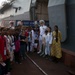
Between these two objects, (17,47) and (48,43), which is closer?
(17,47)

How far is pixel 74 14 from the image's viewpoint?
11.1m

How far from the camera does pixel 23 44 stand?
35.5 ft

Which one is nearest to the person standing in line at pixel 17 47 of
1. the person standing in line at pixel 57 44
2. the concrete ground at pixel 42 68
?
the concrete ground at pixel 42 68

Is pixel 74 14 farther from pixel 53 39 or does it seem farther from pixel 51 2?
pixel 51 2

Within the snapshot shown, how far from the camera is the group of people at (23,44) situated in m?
6.61

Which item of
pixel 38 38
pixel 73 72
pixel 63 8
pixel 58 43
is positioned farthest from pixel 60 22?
pixel 73 72

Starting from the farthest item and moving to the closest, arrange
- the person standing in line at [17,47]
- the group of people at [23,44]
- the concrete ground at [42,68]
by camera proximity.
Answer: the person standing in line at [17,47] < the concrete ground at [42,68] < the group of people at [23,44]

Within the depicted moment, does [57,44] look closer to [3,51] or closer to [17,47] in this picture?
[17,47]

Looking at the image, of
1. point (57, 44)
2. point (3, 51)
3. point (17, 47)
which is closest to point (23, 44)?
point (17, 47)

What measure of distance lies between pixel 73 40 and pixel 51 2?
10.5 feet

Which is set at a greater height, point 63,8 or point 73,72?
point 63,8

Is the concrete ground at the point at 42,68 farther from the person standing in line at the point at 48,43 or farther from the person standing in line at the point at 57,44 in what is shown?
the person standing in line at the point at 48,43

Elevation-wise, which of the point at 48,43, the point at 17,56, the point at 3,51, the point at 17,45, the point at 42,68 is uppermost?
the point at 3,51

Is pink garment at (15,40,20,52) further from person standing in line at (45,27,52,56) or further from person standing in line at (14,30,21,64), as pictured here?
person standing in line at (45,27,52,56)
